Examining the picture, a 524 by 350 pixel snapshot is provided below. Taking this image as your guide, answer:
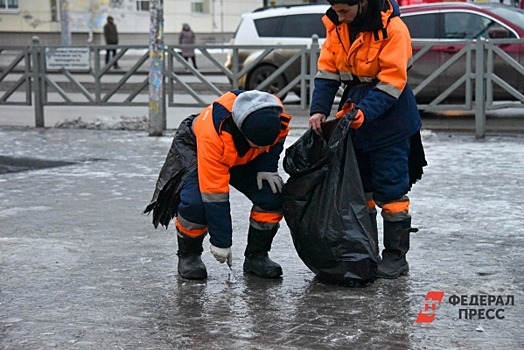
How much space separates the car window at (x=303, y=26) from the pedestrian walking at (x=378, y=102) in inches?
411

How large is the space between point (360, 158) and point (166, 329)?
4.83 ft

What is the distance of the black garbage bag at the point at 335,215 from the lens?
190 inches

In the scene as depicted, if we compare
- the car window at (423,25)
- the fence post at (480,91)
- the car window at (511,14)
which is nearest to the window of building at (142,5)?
the car window at (423,25)

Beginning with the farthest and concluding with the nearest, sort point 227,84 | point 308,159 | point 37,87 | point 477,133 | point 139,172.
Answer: point 227,84 → point 37,87 → point 477,133 → point 139,172 → point 308,159

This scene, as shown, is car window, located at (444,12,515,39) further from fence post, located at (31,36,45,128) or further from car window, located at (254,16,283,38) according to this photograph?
fence post, located at (31,36,45,128)

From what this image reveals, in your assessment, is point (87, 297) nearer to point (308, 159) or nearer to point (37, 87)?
point (308, 159)

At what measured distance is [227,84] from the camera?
46.7 ft

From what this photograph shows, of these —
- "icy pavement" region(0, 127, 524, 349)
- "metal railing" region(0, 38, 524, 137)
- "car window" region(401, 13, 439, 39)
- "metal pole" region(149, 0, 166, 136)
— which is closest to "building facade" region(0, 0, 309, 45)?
"car window" region(401, 13, 439, 39)

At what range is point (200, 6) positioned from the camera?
3691 cm

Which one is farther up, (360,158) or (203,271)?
(360,158)

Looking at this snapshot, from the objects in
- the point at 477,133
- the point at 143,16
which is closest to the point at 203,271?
the point at 477,133

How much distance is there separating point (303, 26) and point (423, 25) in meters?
2.37

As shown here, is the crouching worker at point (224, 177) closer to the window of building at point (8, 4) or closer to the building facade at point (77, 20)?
the building facade at point (77, 20)

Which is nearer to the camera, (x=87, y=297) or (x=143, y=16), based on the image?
(x=87, y=297)
